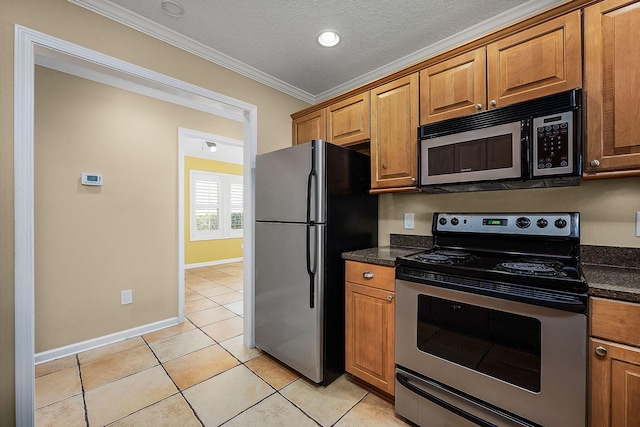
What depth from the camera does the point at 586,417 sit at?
44.6 inches

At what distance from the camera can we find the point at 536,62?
1.52 m

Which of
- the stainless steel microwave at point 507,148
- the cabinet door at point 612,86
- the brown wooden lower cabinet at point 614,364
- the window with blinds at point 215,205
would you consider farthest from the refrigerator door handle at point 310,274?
the window with blinds at point 215,205

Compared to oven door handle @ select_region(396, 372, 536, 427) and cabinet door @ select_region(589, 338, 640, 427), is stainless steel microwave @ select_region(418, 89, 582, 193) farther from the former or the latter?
oven door handle @ select_region(396, 372, 536, 427)

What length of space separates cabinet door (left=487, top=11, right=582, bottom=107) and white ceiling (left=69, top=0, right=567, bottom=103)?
44 cm

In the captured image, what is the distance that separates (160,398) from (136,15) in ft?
8.49

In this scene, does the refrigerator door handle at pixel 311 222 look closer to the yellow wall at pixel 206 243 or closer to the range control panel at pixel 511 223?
the range control panel at pixel 511 223

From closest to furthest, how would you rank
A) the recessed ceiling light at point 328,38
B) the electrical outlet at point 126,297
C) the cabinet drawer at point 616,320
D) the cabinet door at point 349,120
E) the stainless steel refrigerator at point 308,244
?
the cabinet drawer at point 616,320
the stainless steel refrigerator at point 308,244
the recessed ceiling light at point 328,38
the cabinet door at point 349,120
the electrical outlet at point 126,297

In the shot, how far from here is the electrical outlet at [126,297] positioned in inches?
108

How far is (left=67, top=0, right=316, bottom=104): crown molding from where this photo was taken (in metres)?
1.77

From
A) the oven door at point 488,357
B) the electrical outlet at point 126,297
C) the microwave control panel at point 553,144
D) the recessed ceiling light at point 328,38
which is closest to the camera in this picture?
the oven door at point 488,357

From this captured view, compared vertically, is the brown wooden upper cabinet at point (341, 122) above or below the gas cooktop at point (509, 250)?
above

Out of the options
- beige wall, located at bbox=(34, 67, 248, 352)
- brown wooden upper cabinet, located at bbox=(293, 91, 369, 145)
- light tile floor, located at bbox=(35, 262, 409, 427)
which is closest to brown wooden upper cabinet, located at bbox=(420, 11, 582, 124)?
brown wooden upper cabinet, located at bbox=(293, 91, 369, 145)

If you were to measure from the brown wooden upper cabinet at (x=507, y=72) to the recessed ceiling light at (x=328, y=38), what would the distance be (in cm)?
71

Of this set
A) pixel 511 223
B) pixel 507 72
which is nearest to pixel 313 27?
pixel 507 72
